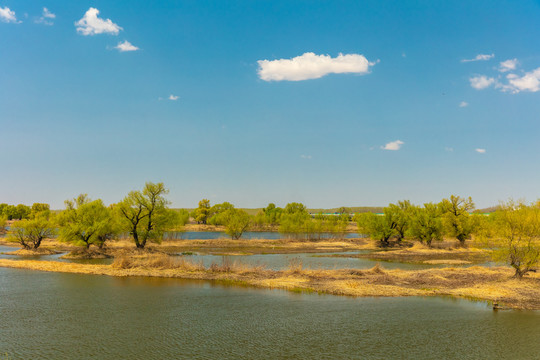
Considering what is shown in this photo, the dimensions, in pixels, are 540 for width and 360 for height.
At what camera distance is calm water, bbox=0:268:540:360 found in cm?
1933

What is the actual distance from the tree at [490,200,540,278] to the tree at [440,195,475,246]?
161 ft

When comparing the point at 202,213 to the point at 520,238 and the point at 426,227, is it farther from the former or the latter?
the point at 520,238

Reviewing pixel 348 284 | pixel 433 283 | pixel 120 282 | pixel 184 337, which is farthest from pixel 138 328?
pixel 433 283

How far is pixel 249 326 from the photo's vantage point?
23578mm

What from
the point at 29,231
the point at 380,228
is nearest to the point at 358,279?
the point at 380,228

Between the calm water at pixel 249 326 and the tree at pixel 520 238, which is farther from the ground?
the tree at pixel 520 238

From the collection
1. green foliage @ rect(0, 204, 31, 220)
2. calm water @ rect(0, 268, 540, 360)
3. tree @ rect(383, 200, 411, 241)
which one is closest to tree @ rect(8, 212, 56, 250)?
calm water @ rect(0, 268, 540, 360)

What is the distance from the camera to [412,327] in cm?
2348

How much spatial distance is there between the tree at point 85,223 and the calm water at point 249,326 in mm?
29995

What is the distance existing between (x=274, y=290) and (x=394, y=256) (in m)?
43.0

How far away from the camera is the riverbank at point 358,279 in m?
32.3

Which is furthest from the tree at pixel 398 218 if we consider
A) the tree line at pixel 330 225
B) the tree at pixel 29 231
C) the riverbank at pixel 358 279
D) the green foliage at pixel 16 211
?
the green foliage at pixel 16 211

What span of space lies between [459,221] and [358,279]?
56.8 m

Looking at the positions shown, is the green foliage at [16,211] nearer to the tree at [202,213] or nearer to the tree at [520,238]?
the tree at [202,213]
